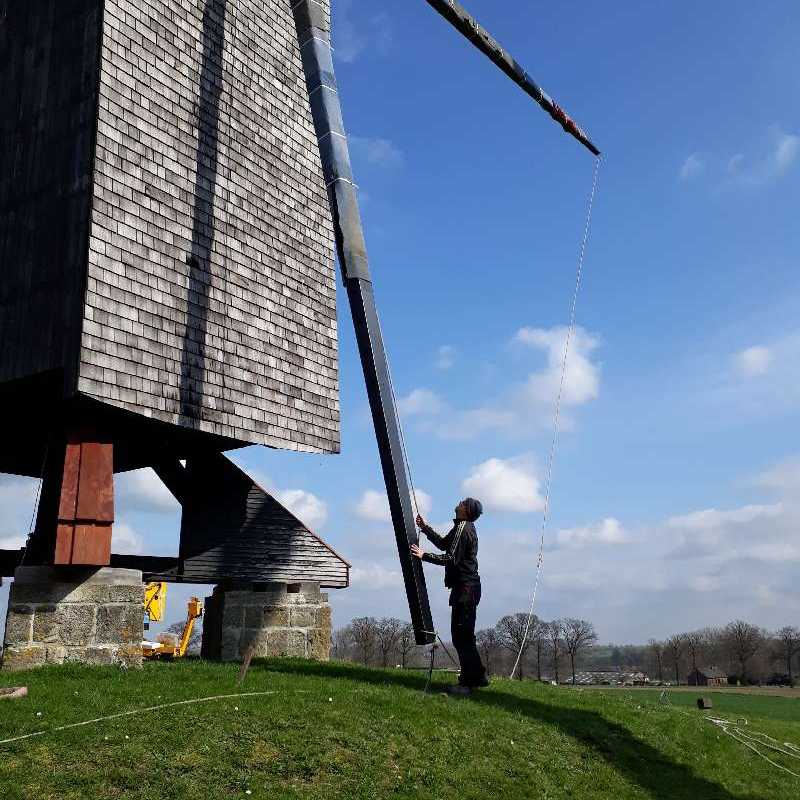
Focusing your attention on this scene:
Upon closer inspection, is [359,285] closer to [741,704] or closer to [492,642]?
[741,704]

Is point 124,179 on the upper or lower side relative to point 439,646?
upper

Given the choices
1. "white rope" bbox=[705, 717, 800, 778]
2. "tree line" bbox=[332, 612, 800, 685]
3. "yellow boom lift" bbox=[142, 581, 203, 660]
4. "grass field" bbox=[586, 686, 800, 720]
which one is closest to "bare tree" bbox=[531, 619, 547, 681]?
"tree line" bbox=[332, 612, 800, 685]

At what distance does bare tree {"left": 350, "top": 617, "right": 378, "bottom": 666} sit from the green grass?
54284mm

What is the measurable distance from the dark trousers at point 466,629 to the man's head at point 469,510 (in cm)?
94

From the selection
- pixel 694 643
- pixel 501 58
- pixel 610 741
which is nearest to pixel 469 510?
pixel 610 741

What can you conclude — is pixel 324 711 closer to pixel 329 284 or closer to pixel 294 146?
pixel 329 284

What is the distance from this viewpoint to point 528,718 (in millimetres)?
10016

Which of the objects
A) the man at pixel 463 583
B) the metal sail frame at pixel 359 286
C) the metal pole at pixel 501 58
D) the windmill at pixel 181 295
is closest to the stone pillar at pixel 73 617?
the windmill at pixel 181 295

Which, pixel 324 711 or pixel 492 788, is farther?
pixel 324 711

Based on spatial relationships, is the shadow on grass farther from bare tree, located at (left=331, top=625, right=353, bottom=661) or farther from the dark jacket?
bare tree, located at (left=331, top=625, right=353, bottom=661)

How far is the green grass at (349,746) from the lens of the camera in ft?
23.6

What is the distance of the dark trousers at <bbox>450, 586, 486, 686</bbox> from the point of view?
10.5 metres

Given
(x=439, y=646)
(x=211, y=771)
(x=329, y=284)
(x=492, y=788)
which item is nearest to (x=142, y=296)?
(x=329, y=284)

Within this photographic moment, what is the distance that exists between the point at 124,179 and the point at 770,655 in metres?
84.4
